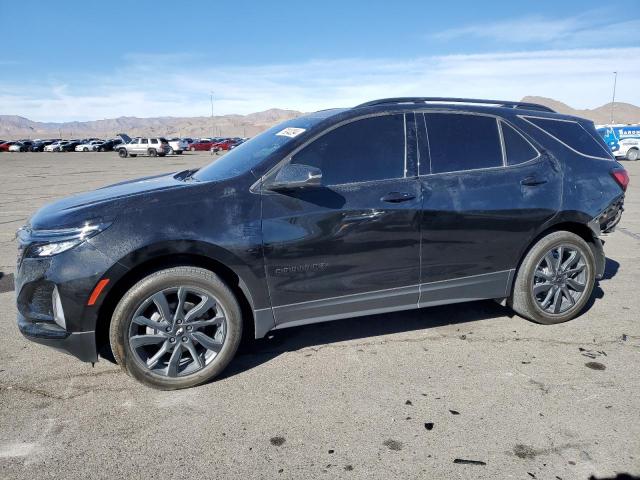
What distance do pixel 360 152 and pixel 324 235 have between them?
27.5 inches

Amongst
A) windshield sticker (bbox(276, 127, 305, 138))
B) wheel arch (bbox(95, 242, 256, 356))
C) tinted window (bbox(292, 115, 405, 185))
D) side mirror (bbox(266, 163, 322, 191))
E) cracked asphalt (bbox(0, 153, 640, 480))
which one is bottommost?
cracked asphalt (bbox(0, 153, 640, 480))

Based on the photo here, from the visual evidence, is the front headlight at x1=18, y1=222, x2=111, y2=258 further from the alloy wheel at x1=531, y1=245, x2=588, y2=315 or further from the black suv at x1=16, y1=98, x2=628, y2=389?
the alloy wheel at x1=531, y1=245, x2=588, y2=315

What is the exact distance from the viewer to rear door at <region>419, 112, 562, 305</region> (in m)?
3.89

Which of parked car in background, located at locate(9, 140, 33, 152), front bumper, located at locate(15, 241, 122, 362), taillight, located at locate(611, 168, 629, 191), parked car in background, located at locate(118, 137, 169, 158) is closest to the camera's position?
front bumper, located at locate(15, 241, 122, 362)

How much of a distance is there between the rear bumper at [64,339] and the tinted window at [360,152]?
180cm

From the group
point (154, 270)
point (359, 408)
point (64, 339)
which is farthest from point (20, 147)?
point (359, 408)

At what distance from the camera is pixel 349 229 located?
359cm

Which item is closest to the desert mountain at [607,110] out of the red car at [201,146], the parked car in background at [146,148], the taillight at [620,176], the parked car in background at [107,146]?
the red car at [201,146]

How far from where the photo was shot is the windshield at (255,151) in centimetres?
371

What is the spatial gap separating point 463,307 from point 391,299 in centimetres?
141

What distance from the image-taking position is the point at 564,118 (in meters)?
4.61

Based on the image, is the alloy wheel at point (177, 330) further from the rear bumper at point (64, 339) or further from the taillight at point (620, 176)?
the taillight at point (620, 176)

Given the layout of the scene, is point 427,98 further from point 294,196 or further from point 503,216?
point 294,196

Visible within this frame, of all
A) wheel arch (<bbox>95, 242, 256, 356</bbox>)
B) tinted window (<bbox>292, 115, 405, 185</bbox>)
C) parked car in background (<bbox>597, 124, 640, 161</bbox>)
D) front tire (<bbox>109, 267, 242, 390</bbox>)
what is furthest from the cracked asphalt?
parked car in background (<bbox>597, 124, 640, 161</bbox>)
